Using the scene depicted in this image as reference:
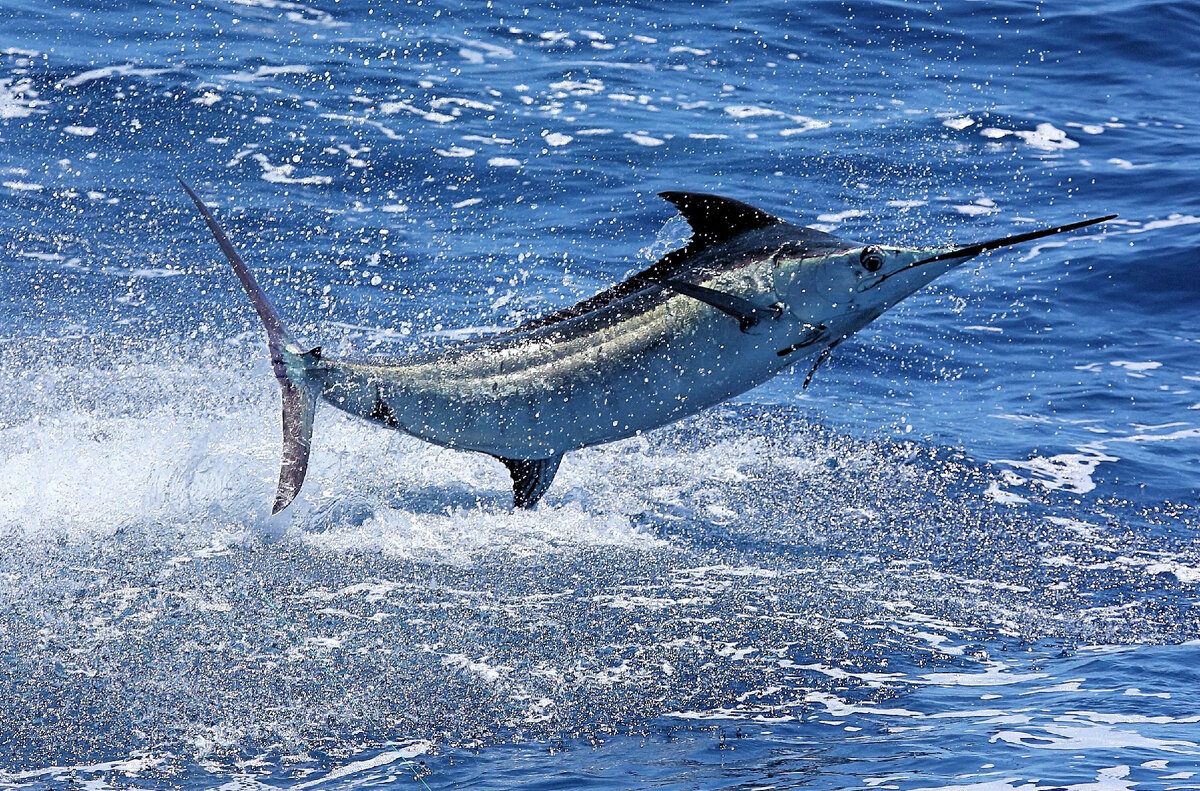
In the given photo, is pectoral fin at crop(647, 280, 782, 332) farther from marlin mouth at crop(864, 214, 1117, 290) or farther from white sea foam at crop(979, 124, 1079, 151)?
white sea foam at crop(979, 124, 1079, 151)

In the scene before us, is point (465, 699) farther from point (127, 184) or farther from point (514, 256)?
point (127, 184)

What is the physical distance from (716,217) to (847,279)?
548 mm

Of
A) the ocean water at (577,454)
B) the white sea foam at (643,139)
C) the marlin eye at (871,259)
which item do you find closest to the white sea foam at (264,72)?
the ocean water at (577,454)

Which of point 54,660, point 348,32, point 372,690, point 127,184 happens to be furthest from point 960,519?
point 348,32

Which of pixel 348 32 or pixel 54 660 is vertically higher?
pixel 348 32

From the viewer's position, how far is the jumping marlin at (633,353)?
4379 millimetres

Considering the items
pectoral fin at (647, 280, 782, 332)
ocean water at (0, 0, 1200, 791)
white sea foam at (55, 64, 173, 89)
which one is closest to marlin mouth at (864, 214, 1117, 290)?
pectoral fin at (647, 280, 782, 332)

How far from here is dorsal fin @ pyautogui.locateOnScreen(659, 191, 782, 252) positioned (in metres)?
4.64

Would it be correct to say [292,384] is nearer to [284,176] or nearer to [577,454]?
[577,454]

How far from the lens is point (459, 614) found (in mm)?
5887

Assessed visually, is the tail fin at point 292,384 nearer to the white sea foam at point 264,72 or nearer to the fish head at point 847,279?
the fish head at point 847,279

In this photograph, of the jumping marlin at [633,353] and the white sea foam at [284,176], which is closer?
the jumping marlin at [633,353]

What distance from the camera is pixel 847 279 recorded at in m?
4.34

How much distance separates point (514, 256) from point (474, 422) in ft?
22.9
